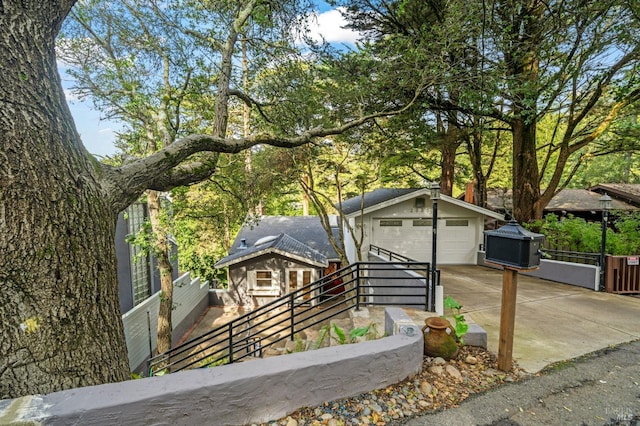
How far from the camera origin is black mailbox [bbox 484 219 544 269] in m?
2.85

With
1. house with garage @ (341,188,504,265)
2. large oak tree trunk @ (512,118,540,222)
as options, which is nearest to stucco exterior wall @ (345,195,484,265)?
house with garage @ (341,188,504,265)

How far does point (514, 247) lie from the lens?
2910 millimetres

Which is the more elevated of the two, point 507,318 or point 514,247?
point 514,247

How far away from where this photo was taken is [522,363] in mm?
3393

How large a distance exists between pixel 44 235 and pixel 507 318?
4.33 meters

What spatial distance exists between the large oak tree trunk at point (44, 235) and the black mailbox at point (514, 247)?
385 cm

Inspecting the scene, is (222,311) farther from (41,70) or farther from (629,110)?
(629,110)

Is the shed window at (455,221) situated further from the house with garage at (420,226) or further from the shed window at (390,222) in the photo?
the shed window at (390,222)

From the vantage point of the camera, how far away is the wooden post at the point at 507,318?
3049mm

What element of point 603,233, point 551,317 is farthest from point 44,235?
point 603,233

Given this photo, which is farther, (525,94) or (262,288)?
(262,288)

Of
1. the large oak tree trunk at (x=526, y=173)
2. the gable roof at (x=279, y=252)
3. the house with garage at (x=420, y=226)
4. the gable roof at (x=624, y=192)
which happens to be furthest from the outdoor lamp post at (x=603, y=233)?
the gable roof at (x=624, y=192)

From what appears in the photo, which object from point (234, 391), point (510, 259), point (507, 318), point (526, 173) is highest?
point (526, 173)

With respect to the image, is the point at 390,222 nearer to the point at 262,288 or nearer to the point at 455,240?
the point at 455,240
